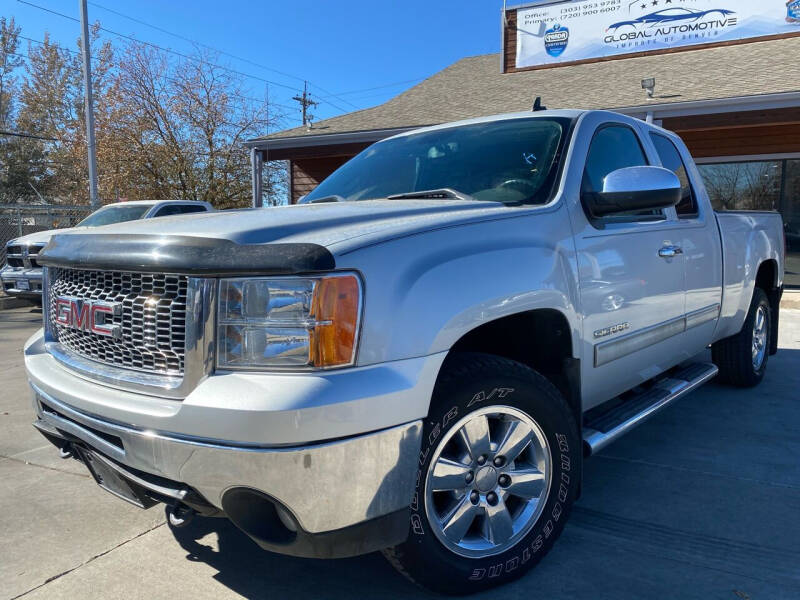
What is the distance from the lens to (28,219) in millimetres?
14516

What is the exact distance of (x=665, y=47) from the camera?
43.3ft

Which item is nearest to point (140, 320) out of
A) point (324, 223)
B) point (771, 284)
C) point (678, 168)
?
point (324, 223)

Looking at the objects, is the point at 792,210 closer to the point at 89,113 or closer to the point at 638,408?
the point at 638,408

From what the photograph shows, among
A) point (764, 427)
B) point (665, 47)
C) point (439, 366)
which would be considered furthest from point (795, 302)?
point (439, 366)

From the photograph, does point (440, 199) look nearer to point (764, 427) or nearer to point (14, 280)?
point (764, 427)

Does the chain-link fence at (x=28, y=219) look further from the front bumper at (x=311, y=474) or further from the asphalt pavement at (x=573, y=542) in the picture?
the front bumper at (x=311, y=474)

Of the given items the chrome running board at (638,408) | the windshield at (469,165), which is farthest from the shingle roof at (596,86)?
the windshield at (469,165)

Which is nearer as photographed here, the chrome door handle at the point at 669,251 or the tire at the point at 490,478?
the tire at the point at 490,478

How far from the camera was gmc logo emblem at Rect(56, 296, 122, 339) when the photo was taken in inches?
82.4

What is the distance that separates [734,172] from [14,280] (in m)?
13.3

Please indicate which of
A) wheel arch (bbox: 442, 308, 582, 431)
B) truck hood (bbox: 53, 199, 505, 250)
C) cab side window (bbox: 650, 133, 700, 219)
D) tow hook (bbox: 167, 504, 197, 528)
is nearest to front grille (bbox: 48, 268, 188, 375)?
truck hood (bbox: 53, 199, 505, 250)

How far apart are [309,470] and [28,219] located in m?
15.4

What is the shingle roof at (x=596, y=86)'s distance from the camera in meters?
10.8

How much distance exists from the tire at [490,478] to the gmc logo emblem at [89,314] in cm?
109
